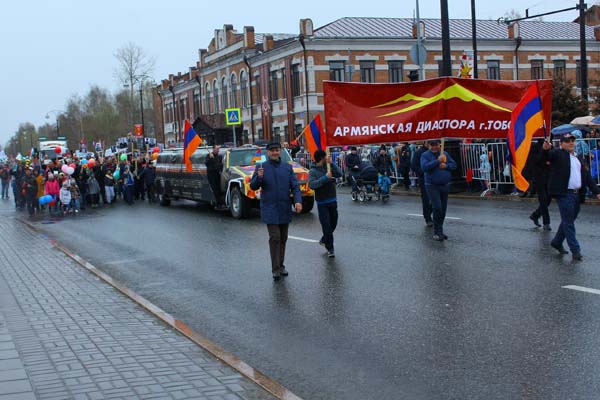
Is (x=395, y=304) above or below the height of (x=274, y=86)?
below

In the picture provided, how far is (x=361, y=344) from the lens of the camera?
6.46 m

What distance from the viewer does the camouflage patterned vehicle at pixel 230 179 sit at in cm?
1865

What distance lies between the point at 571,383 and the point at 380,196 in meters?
18.1

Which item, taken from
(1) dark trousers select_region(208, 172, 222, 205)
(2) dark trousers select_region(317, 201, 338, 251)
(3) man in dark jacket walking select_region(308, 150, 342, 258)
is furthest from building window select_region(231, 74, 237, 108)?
(2) dark trousers select_region(317, 201, 338, 251)

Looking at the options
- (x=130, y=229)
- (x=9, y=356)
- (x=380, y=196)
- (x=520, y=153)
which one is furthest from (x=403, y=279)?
(x=380, y=196)

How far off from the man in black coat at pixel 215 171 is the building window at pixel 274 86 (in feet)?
104

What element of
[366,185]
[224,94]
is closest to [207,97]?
[224,94]

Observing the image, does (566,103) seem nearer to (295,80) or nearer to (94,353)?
(295,80)

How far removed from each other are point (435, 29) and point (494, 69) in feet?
16.7

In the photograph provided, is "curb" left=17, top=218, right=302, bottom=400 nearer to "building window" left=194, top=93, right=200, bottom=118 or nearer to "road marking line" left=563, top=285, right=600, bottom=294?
"road marking line" left=563, top=285, right=600, bottom=294

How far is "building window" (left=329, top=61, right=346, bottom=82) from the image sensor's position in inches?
1852

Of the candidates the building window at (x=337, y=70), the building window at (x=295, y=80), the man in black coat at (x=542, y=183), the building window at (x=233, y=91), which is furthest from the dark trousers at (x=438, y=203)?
the building window at (x=233, y=91)

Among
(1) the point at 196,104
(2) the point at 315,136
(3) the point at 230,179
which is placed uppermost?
(1) the point at 196,104

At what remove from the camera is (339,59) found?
155 ft
